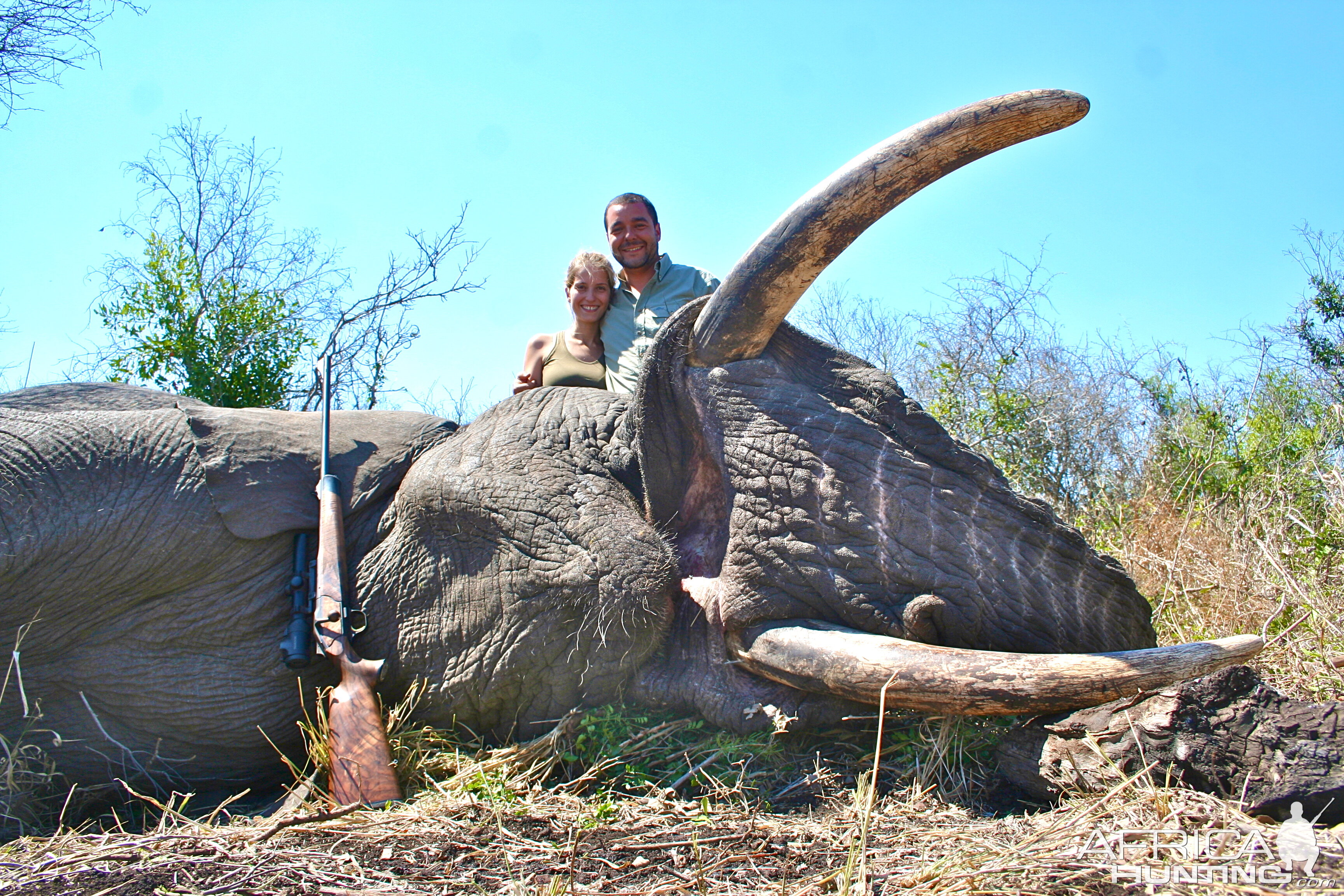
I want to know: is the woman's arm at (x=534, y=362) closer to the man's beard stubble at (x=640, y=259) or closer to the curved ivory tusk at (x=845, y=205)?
the man's beard stubble at (x=640, y=259)

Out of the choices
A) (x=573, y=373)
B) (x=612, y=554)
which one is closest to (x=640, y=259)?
(x=573, y=373)

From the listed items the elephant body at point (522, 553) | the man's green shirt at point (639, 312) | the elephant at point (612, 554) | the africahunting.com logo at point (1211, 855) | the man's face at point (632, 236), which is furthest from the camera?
the man's face at point (632, 236)

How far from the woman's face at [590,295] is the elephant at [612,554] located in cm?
121

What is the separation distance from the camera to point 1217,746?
2396 millimetres

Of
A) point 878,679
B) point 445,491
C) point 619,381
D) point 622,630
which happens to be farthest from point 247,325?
point 878,679

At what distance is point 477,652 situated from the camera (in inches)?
133

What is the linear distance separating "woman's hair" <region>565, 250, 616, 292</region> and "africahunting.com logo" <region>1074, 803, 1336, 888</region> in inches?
147

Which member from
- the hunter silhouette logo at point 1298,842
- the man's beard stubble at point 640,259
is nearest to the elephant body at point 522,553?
the hunter silhouette logo at point 1298,842

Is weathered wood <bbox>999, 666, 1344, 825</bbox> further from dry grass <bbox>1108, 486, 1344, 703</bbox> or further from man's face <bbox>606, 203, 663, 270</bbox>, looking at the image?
man's face <bbox>606, 203, 663, 270</bbox>

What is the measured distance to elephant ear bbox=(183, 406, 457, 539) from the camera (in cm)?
374

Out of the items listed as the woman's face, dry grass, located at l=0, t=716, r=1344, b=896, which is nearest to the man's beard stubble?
the woman's face

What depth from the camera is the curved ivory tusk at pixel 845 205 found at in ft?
8.46

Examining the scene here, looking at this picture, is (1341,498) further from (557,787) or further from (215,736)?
(215,736)

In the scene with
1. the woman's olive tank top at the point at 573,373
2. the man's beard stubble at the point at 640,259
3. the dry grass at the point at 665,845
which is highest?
the man's beard stubble at the point at 640,259
